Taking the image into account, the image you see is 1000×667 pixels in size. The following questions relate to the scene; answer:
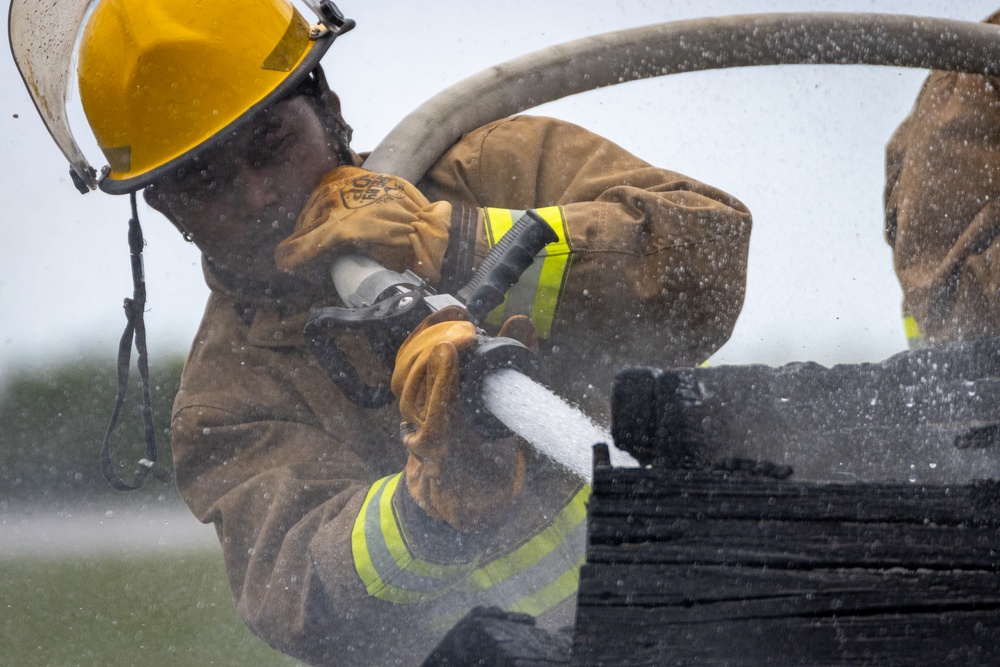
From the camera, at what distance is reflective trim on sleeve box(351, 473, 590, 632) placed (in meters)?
1.82

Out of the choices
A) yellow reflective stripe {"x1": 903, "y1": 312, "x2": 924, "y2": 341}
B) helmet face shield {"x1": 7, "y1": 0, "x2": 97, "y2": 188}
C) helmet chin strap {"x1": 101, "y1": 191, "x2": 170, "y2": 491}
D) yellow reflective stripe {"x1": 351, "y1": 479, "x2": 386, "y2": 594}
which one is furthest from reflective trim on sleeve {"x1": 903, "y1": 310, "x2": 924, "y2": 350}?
helmet face shield {"x1": 7, "y1": 0, "x2": 97, "y2": 188}

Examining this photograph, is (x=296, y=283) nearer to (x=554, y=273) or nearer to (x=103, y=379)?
(x=554, y=273)

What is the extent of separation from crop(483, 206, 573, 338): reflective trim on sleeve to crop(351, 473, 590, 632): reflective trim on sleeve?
39 centimetres

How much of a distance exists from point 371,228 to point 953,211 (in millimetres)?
1386

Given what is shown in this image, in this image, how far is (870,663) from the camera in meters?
0.67

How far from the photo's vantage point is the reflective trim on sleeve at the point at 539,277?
1894 millimetres

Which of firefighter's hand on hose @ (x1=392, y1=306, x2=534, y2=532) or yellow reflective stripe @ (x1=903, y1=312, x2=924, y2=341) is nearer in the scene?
firefighter's hand on hose @ (x1=392, y1=306, x2=534, y2=532)

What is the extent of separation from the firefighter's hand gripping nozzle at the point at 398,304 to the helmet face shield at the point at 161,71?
56 cm

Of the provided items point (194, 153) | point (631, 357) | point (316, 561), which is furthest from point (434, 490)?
point (194, 153)

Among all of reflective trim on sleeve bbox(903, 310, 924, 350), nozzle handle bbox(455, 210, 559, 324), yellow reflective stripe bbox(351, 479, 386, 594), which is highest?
nozzle handle bbox(455, 210, 559, 324)

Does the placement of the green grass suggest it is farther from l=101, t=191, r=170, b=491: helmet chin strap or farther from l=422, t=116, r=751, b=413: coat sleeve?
l=422, t=116, r=751, b=413: coat sleeve

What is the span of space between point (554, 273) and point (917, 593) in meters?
1.29

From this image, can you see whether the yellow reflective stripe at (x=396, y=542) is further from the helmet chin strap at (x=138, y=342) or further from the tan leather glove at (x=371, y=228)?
the helmet chin strap at (x=138, y=342)

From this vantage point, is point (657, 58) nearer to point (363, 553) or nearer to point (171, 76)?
point (171, 76)
